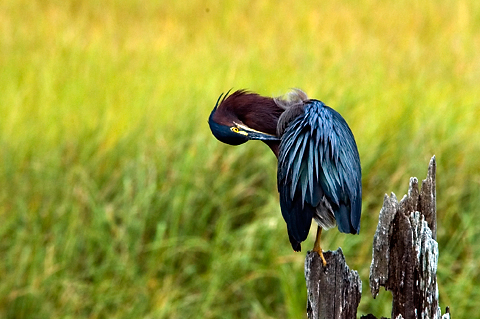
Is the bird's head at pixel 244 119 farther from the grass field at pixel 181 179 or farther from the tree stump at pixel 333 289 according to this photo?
the grass field at pixel 181 179

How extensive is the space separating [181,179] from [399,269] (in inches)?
97.0

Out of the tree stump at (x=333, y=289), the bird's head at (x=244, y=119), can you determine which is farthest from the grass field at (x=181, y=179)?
the tree stump at (x=333, y=289)

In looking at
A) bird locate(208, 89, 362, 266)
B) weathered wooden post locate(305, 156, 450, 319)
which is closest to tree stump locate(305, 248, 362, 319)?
weathered wooden post locate(305, 156, 450, 319)

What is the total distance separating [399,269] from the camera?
190 centimetres

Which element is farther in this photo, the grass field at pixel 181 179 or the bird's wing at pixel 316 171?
the grass field at pixel 181 179

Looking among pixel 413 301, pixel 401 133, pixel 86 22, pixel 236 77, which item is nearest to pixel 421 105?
pixel 401 133

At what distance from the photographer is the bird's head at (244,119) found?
235cm

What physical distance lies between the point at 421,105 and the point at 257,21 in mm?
2513

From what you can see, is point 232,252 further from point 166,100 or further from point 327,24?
point 327,24

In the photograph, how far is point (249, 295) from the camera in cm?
402

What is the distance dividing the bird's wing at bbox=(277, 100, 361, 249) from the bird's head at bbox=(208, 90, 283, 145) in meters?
0.17

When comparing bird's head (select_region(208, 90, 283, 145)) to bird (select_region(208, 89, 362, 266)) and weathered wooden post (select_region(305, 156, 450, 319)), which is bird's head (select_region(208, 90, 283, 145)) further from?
weathered wooden post (select_region(305, 156, 450, 319))

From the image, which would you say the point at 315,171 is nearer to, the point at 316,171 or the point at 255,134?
the point at 316,171

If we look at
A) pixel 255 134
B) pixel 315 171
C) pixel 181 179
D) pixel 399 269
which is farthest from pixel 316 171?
pixel 181 179
